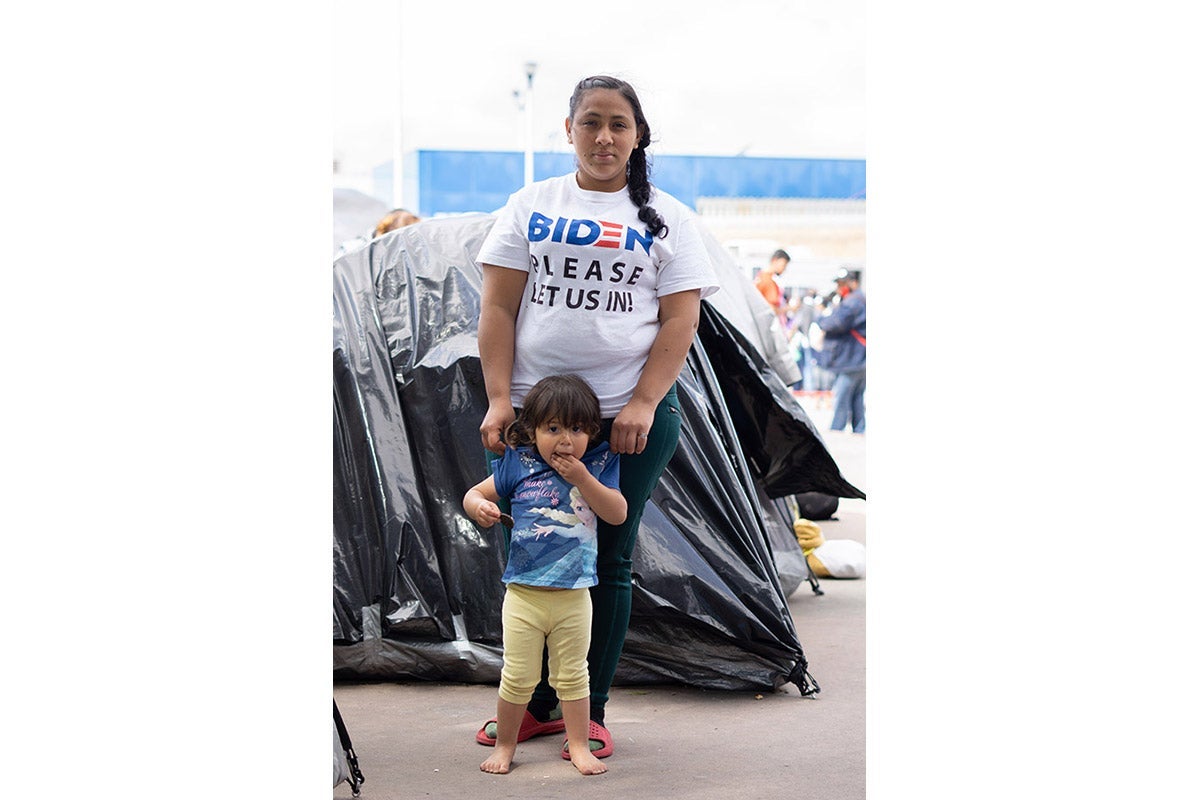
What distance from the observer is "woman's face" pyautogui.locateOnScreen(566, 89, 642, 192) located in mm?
2598

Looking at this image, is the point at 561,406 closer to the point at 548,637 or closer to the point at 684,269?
the point at 684,269

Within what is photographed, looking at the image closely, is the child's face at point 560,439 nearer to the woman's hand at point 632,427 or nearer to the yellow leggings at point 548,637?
the woman's hand at point 632,427

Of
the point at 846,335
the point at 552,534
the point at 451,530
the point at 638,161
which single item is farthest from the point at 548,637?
the point at 846,335

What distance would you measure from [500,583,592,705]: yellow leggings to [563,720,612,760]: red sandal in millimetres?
192

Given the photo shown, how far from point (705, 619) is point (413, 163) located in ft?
59.7

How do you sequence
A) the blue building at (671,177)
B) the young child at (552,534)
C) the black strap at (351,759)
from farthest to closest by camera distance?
1. the blue building at (671,177)
2. the young child at (552,534)
3. the black strap at (351,759)

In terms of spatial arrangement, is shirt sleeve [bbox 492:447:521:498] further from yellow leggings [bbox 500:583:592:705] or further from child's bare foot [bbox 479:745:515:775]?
child's bare foot [bbox 479:745:515:775]

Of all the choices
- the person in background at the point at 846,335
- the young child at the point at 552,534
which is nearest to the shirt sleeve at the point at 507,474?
the young child at the point at 552,534

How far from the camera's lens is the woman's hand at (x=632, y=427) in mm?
2627

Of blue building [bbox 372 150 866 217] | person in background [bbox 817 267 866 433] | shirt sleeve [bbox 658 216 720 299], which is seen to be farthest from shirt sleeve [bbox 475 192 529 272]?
blue building [bbox 372 150 866 217]

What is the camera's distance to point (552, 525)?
8.68ft

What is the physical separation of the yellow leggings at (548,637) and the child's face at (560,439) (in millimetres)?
306

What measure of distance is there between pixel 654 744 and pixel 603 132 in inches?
55.3
